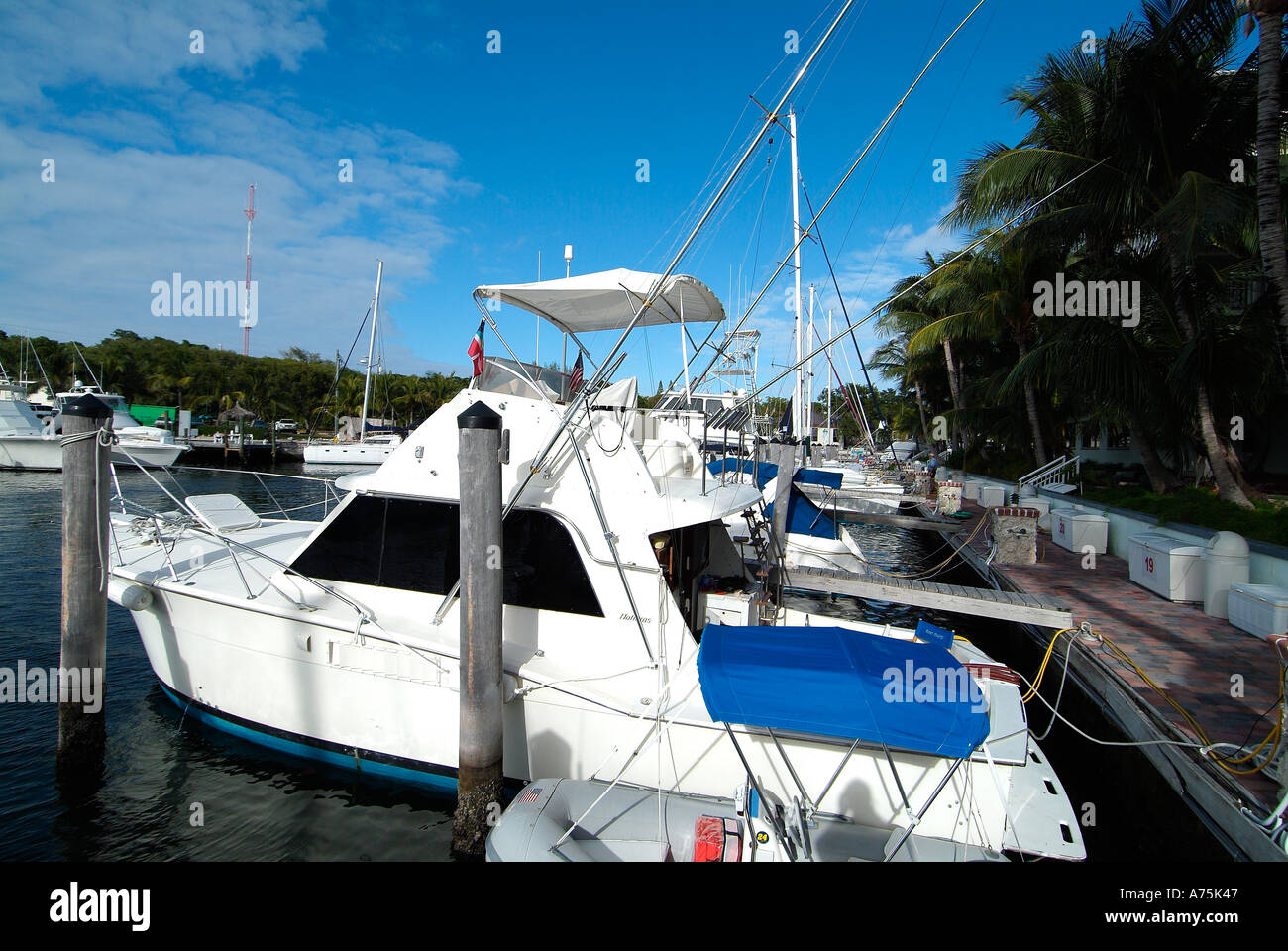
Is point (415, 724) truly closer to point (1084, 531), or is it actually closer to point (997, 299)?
point (1084, 531)

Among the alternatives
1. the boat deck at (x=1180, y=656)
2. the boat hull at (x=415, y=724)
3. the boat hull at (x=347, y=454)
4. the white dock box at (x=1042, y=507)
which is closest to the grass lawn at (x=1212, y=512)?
the white dock box at (x=1042, y=507)

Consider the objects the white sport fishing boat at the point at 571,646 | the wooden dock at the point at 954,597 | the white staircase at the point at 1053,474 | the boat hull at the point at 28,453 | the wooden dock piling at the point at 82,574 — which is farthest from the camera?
the boat hull at the point at 28,453

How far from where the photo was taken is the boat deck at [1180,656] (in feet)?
16.6

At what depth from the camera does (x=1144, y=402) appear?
1274 centimetres

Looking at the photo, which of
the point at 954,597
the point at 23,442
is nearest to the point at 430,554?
the point at 954,597

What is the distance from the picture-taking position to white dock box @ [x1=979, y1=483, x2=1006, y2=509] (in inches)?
711

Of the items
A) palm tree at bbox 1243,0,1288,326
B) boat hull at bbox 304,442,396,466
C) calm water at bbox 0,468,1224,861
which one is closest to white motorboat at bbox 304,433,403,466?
boat hull at bbox 304,442,396,466

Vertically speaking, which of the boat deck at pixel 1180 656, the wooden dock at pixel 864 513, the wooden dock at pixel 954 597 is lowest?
the boat deck at pixel 1180 656

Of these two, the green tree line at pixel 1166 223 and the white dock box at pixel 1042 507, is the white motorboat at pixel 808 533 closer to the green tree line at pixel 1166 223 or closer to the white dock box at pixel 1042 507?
the green tree line at pixel 1166 223

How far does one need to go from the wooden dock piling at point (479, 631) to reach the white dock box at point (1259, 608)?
796 centimetres

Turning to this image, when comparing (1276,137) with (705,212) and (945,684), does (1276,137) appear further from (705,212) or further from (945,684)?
(945,684)

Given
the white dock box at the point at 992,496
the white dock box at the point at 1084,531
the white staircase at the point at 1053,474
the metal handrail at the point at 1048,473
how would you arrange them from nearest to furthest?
1. the white dock box at the point at 1084,531
2. the white dock box at the point at 992,496
3. the white staircase at the point at 1053,474
4. the metal handrail at the point at 1048,473

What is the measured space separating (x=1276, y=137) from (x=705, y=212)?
9146 mm
